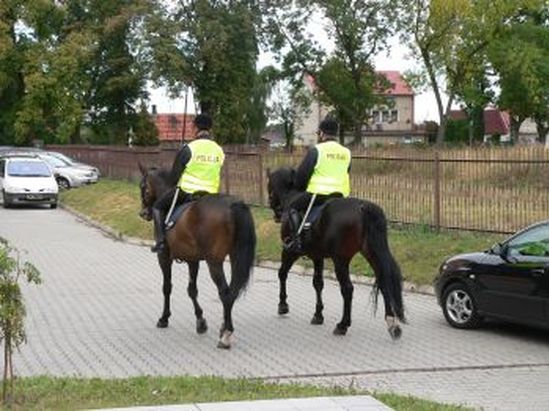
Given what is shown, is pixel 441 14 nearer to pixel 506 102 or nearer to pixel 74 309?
pixel 506 102

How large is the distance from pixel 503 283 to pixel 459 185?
629 centimetres

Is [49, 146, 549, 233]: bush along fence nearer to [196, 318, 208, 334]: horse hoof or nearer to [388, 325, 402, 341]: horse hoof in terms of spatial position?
[196, 318, 208, 334]: horse hoof

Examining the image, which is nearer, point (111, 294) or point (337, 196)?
point (337, 196)

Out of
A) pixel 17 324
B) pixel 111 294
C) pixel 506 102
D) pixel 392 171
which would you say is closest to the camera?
pixel 17 324

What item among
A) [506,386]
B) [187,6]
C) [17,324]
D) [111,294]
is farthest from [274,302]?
[187,6]

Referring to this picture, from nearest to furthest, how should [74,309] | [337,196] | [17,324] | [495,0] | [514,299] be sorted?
[17,324], [514,299], [337,196], [74,309], [495,0]

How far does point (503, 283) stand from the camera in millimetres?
10750

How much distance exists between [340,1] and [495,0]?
12.6 meters

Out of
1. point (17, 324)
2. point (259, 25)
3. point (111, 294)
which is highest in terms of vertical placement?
point (259, 25)

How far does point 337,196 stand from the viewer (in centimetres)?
1132

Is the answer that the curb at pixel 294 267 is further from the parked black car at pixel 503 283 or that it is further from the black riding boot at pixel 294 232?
the black riding boot at pixel 294 232

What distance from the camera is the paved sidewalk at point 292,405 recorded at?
255 inches

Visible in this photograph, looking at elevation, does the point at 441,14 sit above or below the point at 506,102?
above

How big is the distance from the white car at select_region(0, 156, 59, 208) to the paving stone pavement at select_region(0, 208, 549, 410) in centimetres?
1929
